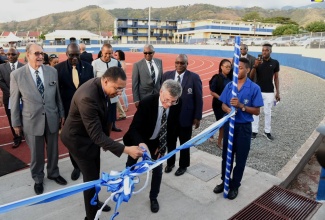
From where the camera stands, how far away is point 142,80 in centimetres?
505

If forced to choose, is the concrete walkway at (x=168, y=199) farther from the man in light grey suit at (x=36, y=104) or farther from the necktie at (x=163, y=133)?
the necktie at (x=163, y=133)

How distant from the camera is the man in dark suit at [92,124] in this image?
97.3 inches

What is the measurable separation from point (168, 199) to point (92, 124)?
1672mm

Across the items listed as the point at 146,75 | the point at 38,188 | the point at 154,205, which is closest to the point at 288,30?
the point at 146,75

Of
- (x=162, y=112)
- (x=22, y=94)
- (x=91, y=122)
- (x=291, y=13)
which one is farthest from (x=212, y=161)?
(x=291, y=13)

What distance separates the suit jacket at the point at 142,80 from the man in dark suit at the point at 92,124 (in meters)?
2.27

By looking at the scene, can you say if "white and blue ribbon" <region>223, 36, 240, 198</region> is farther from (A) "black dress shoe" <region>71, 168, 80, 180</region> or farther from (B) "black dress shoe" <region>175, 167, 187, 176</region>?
(A) "black dress shoe" <region>71, 168, 80, 180</region>

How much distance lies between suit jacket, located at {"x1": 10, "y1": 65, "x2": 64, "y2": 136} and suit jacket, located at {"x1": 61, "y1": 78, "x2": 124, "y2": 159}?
3.39ft

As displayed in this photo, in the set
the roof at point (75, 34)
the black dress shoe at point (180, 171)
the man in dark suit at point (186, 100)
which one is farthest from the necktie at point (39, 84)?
the roof at point (75, 34)

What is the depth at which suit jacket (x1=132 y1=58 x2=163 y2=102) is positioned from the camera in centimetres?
500

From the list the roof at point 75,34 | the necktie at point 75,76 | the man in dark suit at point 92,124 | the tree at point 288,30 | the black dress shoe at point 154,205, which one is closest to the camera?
the man in dark suit at point 92,124

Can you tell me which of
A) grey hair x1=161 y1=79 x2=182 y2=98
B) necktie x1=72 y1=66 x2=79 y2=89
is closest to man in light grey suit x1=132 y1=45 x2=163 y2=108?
necktie x1=72 y1=66 x2=79 y2=89

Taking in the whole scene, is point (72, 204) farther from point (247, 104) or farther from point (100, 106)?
point (247, 104)

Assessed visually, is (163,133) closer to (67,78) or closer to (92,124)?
(92,124)
